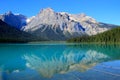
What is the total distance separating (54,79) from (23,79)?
8.79ft

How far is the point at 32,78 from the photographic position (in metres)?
23.1

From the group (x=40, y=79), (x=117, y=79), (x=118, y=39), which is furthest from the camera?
(x=118, y=39)

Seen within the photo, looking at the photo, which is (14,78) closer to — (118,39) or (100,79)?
(100,79)

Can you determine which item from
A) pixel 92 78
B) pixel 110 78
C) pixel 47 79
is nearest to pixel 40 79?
pixel 47 79

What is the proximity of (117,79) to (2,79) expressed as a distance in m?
9.66

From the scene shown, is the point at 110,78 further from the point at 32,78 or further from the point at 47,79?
the point at 32,78

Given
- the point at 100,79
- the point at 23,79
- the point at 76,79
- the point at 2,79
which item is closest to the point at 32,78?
the point at 23,79

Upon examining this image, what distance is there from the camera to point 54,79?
22.3m

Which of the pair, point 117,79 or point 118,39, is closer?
point 117,79

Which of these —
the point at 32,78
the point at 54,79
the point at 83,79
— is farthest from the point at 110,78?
the point at 32,78

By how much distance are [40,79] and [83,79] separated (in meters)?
3.67

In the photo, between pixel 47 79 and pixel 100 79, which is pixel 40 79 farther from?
pixel 100 79

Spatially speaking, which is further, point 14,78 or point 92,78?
point 14,78

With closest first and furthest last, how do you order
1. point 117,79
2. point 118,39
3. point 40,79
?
point 117,79, point 40,79, point 118,39
